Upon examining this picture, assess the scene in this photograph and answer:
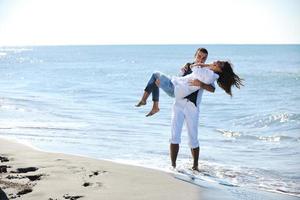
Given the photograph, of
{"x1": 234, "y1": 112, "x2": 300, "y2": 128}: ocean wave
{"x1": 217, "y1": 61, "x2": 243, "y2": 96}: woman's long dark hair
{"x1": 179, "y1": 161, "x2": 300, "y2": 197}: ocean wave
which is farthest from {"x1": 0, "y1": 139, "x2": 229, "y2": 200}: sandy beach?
{"x1": 234, "y1": 112, "x2": 300, "y2": 128}: ocean wave

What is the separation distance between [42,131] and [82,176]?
18.4ft

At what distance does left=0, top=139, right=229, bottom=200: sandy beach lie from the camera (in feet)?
17.3

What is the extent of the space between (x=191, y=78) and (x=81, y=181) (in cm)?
252

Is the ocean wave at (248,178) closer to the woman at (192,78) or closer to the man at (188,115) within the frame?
the man at (188,115)

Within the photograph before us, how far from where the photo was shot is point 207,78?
7203 mm

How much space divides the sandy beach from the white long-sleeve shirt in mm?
1424

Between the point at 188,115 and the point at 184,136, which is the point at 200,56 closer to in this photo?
the point at 188,115

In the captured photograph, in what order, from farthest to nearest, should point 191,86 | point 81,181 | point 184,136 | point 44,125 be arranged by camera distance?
point 44,125 → point 184,136 → point 191,86 → point 81,181

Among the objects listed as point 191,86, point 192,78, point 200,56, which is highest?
point 200,56

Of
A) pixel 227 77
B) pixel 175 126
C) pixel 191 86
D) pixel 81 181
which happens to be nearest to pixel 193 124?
pixel 175 126

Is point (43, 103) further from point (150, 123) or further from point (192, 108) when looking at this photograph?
A: point (192, 108)

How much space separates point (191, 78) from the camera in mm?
7363

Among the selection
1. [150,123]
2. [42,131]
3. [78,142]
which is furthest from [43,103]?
[78,142]

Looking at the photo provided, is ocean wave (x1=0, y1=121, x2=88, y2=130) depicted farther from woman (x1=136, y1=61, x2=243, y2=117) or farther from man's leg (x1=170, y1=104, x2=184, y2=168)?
woman (x1=136, y1=61, x2=243, y2=117)
